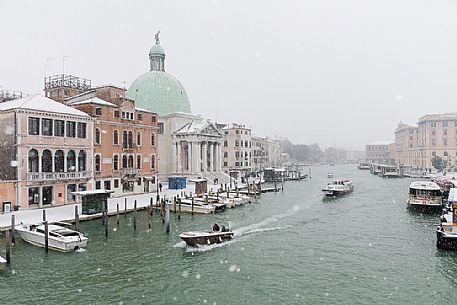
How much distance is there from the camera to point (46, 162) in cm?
3691

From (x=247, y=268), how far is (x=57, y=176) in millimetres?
23102

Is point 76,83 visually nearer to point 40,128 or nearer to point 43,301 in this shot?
point 40,128

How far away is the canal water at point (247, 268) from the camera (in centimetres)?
1764

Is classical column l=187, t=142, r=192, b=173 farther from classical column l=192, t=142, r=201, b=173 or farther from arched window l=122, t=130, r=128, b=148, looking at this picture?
arched window l=122, t=130, r=128, b=148

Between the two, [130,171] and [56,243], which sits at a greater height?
[130,171]

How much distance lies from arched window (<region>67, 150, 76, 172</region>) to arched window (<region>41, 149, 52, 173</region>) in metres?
2.03

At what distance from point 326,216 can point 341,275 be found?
62.2 ft

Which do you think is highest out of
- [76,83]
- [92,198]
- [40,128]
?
[76,83]

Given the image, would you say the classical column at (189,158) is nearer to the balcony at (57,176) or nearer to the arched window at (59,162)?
the balcony at (57,176)

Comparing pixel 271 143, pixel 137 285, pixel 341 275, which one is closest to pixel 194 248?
pixel 137 285

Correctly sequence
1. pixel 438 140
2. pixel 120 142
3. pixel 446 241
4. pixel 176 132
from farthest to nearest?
pixel 438 140
pixel 176 132
pixel 120 142
pixel 446 241

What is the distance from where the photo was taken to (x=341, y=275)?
20.4 m

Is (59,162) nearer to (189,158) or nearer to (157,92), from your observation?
(189,158)

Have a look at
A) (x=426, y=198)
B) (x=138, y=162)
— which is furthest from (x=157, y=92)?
(x=426, y=198)
